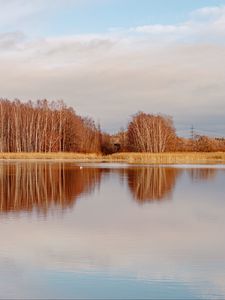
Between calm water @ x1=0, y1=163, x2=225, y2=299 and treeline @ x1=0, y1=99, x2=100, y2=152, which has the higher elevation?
treeline @ x1=0, y1=99, x2=100, y2=152

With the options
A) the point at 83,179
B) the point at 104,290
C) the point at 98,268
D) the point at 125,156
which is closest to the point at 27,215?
the point at 98,268

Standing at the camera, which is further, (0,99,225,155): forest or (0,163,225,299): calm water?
(0,99,225,155): forest

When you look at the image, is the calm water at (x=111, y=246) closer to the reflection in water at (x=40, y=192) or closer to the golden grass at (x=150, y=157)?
the reflection in water at (x=40, y=192)

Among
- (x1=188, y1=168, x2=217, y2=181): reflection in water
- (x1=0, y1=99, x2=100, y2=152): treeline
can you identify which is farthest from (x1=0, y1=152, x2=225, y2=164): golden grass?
(x1=188, y1=168, x2=217, y2=181): reflection in water

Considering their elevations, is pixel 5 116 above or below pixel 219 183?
above

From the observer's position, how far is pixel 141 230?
878 cm

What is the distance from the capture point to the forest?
1981 inches

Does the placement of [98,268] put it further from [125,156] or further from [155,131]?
[155,131]

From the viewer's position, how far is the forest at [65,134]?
50.3m

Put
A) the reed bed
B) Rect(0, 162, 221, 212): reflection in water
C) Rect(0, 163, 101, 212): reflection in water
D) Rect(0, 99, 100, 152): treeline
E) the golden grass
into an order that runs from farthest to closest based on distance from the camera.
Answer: Rect(0, 99, 100, 152): treeline
the golden grass
the reed bed
Rect(0, 162, 221, 212): reflection in water
Rect(0, 163, 101, 212): reflection in water

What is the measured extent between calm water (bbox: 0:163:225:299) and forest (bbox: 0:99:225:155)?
36.3m

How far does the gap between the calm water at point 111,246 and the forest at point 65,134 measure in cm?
3633

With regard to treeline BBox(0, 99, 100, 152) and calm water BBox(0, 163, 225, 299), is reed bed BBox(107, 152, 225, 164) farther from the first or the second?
calm water BBox(0, 163, 225, 299)

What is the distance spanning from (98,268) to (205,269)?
1303 millimetres
